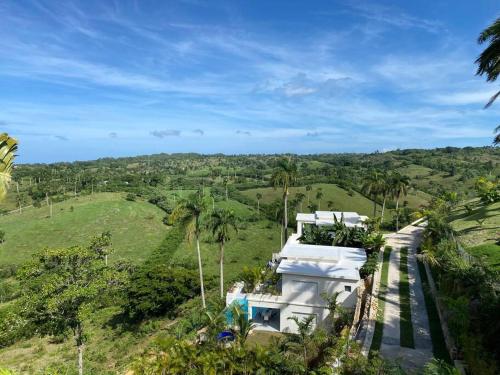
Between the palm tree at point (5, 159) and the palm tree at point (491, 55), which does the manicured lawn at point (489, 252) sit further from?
the palm tree at point (5, 159)

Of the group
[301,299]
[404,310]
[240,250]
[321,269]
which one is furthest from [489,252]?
[240,250]

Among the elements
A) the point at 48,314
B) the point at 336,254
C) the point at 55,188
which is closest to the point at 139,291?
the point at 48,314

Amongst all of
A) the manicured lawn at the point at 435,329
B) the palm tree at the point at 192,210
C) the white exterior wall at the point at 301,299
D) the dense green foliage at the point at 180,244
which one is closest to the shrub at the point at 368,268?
the dense green foliage at the point at 180,244

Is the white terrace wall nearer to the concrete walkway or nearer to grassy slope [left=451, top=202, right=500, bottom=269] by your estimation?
the concrete walkway

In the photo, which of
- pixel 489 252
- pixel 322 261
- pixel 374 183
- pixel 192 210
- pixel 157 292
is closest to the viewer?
pixel 489 252

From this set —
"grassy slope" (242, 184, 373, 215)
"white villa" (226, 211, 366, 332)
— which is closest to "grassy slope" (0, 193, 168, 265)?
"grassy slope" (242, 184, 373, 215)

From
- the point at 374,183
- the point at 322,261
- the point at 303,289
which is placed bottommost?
the point at 303,289

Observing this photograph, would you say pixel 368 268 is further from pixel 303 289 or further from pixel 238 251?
pixel 238 251

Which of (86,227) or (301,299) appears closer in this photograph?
(301,299)
